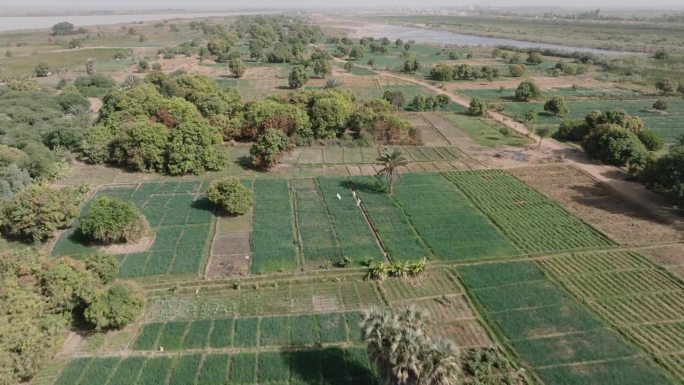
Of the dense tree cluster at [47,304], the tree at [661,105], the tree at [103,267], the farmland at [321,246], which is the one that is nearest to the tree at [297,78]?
the farmland at [321,246]

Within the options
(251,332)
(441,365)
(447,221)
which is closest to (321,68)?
(447,221)

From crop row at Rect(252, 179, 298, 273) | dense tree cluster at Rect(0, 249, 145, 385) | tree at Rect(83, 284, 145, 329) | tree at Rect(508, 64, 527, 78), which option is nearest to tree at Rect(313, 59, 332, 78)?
tree at Rect(508, 64, 527, 78)

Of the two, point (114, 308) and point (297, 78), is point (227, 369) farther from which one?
point (297, 78)

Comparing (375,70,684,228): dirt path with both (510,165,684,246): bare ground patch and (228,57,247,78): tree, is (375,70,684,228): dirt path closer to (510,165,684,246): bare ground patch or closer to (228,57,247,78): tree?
(510,165,684,246): bare ground patch

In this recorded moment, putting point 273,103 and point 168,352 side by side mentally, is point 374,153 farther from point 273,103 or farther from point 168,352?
point 168,352

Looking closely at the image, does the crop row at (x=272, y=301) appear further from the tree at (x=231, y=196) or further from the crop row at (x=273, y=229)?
the tree at (x=231, y=196)

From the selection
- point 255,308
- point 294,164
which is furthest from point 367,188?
point 255,308

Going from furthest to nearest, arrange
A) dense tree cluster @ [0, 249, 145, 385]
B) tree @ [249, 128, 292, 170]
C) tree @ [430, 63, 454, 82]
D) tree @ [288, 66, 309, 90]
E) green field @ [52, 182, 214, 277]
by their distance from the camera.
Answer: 1. tree @ [430, 63, 454, 82]
2. tree @ [288, 66, 309, 90]
3. tree @ [249, 128, 292, 170]
4. green field @ [52, 182, 214, 277]
5. dense tree cluster @ [0, 249, 145, 385]
